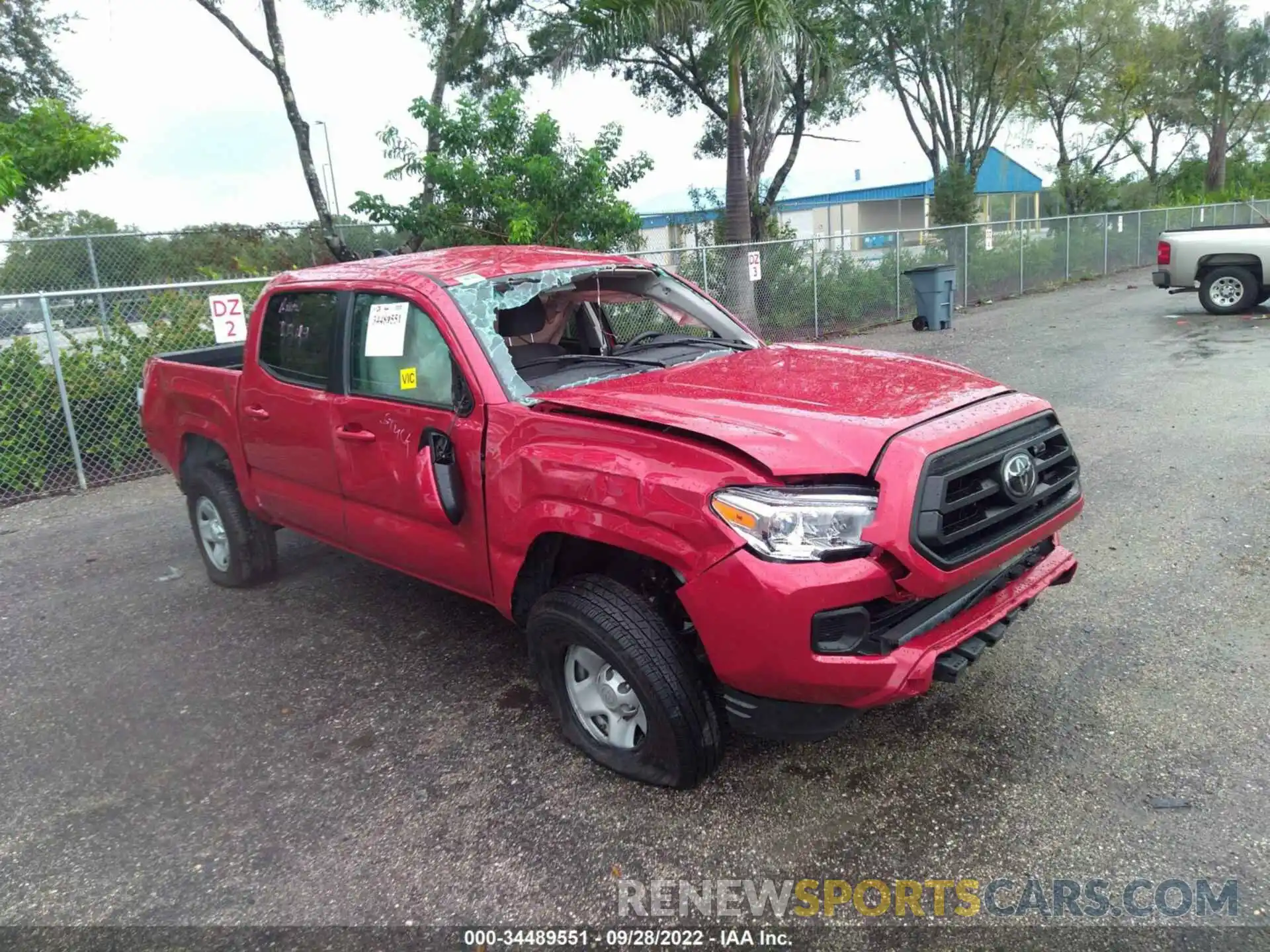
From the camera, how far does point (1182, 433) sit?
748 centimetres

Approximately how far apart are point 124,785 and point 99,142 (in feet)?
42.1

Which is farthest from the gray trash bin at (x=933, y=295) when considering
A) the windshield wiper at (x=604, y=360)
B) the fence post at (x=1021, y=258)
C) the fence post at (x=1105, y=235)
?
the windshield wiper at (x=604, y=360)

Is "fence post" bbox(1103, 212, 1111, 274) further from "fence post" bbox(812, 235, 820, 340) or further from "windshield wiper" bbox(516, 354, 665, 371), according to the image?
"windshield wiper" bbox(516, 354, 665, 371)

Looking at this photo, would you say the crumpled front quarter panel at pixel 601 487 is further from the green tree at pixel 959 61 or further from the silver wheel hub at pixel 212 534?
the green tree at pixel 959 61

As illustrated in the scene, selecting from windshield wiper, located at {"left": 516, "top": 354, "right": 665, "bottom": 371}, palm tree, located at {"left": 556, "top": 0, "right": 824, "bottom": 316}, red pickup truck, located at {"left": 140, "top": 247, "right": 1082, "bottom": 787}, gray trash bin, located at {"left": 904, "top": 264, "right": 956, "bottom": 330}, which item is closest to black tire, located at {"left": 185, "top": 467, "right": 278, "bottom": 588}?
red pickup truck, located at {"left": 140, "top": 247, "right": 1082, "bottom": 787}

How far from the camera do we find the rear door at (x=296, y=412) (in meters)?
4.27

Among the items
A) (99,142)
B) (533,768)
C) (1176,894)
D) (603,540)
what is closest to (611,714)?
(533,768)

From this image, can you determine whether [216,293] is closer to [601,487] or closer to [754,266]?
[754,266]

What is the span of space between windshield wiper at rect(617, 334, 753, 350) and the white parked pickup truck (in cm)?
1259

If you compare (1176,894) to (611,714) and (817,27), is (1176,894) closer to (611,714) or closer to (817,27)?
(611,714)

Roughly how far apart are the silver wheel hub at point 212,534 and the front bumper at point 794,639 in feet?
12.0

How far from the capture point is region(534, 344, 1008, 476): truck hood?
109 inches

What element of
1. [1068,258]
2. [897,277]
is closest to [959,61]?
[1068,258]

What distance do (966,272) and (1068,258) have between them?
Result: 5388 mm
